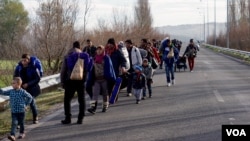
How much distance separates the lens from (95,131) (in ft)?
33.3

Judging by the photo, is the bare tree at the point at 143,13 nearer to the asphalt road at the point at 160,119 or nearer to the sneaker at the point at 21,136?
the asphalt road at the point at 160,119

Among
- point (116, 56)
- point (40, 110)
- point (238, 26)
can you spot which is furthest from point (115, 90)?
point (238, 26)

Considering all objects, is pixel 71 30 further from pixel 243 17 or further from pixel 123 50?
pixel 243 17

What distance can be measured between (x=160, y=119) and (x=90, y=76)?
239cm

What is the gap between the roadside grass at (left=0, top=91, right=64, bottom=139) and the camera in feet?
36.6

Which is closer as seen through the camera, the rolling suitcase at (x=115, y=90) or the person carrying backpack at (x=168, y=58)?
the rolling suitcase at (x=115, y=90)

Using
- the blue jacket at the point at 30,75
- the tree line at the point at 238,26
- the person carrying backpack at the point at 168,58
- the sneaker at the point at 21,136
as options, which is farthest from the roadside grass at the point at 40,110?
the tree line at the point at 238,26

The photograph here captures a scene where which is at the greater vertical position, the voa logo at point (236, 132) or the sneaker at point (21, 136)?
the voa logo at point (236, 132)

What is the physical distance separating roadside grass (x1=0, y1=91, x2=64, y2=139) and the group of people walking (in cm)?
71

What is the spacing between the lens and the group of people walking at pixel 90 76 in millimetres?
9828

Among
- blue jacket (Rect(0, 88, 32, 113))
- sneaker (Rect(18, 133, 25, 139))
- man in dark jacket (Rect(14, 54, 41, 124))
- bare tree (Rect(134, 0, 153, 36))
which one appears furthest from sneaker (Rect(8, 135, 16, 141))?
bare tree (Rect(134, 0, 153, 36))

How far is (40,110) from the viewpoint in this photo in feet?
44.1

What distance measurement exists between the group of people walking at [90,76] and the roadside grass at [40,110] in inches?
27.8

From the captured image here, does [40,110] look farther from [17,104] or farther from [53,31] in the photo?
[53,31]
